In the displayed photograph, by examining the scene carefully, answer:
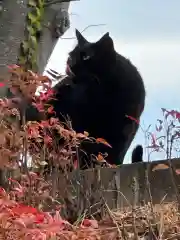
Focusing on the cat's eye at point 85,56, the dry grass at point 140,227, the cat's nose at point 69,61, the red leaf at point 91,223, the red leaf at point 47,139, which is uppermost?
the cat's eye at point 85,56

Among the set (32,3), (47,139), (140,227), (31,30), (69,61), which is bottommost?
(140,227)

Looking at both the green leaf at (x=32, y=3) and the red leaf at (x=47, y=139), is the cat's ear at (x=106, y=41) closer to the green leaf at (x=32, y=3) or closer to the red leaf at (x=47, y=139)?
the green leaf at (x=32, y=3)

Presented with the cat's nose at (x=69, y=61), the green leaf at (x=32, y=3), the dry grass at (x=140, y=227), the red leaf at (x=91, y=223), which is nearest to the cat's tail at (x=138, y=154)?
the cat's nose at (x=69, y=61)

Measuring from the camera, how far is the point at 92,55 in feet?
18.1

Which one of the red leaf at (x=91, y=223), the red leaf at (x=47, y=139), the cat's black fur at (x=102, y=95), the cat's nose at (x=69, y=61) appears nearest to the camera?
the red leaf at (x=91, y=223)

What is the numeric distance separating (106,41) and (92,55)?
0.23m

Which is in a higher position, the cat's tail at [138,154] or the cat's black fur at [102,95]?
the cat's black fur at [102,95]

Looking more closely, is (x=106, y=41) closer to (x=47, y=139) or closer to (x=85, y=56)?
(x=85, y=56)

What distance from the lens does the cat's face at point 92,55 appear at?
547 cm

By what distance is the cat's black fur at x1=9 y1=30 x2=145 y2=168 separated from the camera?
16.4ft

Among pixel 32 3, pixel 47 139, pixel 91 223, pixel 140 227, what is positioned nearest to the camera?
pixel 91 223

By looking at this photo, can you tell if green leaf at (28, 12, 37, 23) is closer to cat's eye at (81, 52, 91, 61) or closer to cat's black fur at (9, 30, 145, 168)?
cat's black fur at (9, 30, 145, 168)

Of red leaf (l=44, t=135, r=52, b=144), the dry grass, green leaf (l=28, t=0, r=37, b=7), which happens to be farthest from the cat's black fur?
the dry grass

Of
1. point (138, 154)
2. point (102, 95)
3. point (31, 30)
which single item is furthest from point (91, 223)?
point (102, 95)
